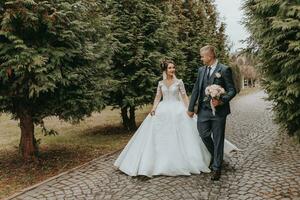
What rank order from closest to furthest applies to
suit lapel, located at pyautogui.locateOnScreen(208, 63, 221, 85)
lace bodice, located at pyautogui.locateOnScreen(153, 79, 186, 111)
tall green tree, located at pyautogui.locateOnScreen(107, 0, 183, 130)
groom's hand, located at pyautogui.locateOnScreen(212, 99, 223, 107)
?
groom's hand, located at pyautogui.locateOnScreen(212, 99, 223, 107), suit lapel, located at pyautogui.locateOnScreen(208, 63, 221, 85), lace bodice, located at pyautogui.locateOnScreen(153, 79, 186, 111), tall green tree, located at pyautogui.locateOnScreen(107, 0, 183, 130)

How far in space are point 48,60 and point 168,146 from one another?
10.5ft

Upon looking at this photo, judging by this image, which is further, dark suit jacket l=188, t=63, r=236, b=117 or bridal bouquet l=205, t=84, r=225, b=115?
dark suit jacket l=188, t=63, r=236, b=117

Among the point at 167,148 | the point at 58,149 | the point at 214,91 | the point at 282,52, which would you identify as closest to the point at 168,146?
the point at 167,148

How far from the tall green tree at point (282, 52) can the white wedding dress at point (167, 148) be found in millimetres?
1390

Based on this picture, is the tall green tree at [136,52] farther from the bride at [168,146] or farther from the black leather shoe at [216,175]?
the black leather shoe at [216,175]

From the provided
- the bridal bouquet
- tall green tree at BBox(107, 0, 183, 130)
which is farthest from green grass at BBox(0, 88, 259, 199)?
the bridal bouquet

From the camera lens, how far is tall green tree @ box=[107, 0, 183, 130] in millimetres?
14438

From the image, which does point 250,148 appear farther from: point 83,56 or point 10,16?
point 10,16

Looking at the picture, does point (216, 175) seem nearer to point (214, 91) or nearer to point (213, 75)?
point (214, 91)

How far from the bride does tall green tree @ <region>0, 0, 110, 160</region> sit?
1718 mm

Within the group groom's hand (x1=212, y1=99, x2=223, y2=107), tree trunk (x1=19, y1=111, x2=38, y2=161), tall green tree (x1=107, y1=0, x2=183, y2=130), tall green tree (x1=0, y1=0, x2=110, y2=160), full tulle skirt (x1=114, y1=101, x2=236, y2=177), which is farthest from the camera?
tall green tree (x1=107, y1=0, x2=183, y2=130)

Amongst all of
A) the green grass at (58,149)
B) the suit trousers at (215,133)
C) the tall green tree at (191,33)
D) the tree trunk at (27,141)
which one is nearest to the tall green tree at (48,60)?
the tree trunk at (27,141)

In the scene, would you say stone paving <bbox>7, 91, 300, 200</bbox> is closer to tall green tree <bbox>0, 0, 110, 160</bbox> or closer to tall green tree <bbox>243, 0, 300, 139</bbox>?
tall green tree <bbox>243, 0, 300, 139</bbox>

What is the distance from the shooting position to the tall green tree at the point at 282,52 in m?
7.50
